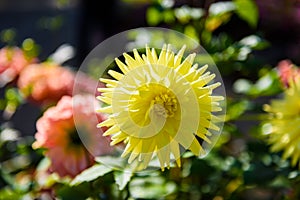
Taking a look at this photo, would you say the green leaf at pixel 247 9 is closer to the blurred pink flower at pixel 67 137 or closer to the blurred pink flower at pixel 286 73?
the blurred pink flower at pixel 286 73

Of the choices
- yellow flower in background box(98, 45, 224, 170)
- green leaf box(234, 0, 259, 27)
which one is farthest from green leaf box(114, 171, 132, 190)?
green leaf box(234, 0, 259, 27)

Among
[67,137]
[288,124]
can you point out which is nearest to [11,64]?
[67,137]

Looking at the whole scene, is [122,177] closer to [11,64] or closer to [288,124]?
[288,124]

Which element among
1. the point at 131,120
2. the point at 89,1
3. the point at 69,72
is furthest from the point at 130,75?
the point at 89,1

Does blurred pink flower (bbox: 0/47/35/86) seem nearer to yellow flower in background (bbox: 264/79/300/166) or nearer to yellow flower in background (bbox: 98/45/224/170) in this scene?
yellow flower in background (bbox: 264/79/300/166)

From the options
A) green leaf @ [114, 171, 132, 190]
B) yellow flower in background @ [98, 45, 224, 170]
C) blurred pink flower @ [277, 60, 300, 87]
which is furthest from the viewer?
blurred pink flower @ [277, 60, 300, 87]
